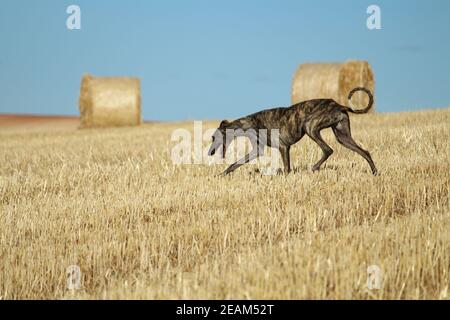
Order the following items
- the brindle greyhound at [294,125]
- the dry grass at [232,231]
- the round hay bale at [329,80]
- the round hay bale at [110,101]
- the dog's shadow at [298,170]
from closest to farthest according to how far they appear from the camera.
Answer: the dry grass at [232,231]
the brindle greyhound at [294,125]
the dog's shadow at [298,170]
the round hay bale at [329,80]
the round hay bale at [110,101]

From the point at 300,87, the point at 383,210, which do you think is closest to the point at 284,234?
the point at 383,210

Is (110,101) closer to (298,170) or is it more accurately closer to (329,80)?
(329,80)

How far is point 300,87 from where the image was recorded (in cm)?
2286

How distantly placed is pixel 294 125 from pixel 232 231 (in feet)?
10.4

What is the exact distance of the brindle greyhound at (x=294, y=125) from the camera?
8.94 metres

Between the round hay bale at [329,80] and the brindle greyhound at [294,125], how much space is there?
13431mm

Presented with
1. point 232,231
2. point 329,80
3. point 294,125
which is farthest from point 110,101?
point 232,231

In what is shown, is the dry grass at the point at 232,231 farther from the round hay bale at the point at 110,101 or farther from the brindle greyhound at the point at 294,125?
the round hay bale at the point at 110,101

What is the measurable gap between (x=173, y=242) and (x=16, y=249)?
152 cm

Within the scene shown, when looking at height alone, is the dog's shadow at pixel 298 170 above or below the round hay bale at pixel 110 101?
below

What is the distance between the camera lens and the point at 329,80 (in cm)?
2262

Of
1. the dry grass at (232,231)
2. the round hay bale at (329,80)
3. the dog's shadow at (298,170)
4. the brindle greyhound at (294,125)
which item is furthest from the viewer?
the round hay bale at (329,80)

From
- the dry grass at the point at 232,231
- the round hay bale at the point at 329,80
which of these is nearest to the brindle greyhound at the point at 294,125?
the dry grass at the point at 232,231
